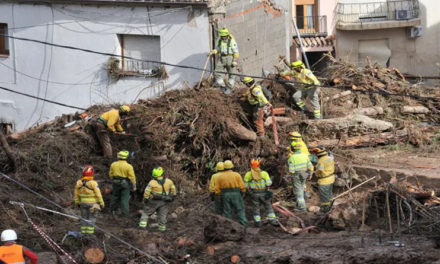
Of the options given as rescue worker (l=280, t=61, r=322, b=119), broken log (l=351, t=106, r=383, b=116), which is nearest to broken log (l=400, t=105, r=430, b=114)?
broken log (l=351, t=106, r=383, b=116)

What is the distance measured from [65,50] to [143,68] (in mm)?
2473

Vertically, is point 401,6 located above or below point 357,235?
above

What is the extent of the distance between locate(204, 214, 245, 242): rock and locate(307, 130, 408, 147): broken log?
5185 mm

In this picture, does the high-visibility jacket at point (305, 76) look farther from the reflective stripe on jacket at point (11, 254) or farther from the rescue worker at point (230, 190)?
the reflective stripe on jacket at point (11, 254)

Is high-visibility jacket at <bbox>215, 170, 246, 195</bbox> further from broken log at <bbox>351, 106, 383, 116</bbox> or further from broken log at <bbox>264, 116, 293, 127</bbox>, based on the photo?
broken log at <bbox>351, 106, 383, 116</bbox>

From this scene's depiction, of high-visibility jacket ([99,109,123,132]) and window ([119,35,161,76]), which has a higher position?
window ([119,35,161,76])

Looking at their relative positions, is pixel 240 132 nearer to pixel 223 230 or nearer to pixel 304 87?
pixel 304 87

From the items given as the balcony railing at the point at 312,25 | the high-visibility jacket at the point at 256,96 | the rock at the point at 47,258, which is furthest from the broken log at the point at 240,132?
the balcony railing at the point at 312,25

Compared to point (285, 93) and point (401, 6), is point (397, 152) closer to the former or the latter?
point (285, 93)

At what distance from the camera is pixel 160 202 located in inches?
607

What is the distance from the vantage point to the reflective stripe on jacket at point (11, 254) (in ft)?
39.0

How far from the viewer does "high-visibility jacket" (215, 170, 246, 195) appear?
15.6 m

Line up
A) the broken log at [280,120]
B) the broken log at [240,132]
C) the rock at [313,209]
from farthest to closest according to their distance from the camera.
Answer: the broken log at [280,120] → the broken log at [240,132] → the rock at [313,209]

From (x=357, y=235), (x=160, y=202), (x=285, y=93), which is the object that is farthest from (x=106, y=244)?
(x=285, y=93)
